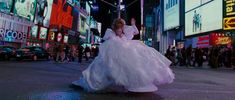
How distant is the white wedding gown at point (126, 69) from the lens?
6.51m

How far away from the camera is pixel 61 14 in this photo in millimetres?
65375

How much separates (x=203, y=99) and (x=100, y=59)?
1832 millimetres

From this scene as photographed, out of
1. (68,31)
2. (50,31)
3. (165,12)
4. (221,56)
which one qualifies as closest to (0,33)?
(50,31)

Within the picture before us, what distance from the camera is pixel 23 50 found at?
3066cm

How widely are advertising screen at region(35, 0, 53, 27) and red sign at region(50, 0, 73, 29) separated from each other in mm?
2043

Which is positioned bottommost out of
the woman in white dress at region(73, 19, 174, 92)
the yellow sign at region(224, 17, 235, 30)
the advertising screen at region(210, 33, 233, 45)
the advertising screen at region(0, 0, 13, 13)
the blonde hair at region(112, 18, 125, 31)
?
the woman in white dress at region(73, 19, 174, 92)

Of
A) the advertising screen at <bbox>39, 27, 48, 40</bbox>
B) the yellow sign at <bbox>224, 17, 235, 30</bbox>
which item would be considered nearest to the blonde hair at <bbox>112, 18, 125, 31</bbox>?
the yellow sign at <bbox>224, 17, 235, 30</bbox>

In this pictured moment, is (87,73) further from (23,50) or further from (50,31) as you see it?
(50,31)

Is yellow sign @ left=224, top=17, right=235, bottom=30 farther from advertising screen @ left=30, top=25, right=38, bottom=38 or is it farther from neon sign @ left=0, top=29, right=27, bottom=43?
advertising screen @ left=30, top=25, right=38, bottom=38

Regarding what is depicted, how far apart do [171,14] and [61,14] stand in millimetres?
19138

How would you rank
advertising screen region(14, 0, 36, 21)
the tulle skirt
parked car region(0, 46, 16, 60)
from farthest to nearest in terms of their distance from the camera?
advertising screen region(14, 0, 36, 21) < parked car region(0, 46, 16, 60) < the tulle skirt

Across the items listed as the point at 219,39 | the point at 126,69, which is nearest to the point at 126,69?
the point at 126,69

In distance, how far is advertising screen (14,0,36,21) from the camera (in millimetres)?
45031

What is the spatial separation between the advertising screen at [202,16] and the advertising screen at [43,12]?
761 inches
